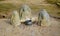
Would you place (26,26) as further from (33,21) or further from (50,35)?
(50,35)

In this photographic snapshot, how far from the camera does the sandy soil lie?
47.6 inches

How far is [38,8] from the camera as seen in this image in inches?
59.1

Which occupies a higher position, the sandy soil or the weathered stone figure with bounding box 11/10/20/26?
the weathered stone figure with bounding box 11/10/20/26

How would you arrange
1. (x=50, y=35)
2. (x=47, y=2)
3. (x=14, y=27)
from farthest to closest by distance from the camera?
(x=47, y=2) < (x=14, y=27) < (x=50, y=35)

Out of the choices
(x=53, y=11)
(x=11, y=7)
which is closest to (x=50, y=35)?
(x=53, y=11)

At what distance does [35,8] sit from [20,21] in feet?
0.79

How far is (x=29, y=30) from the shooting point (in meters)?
1.25

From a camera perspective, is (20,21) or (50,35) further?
Result: (20,21)

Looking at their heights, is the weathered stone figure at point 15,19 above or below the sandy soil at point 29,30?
above

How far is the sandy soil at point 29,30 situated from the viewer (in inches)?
47.6

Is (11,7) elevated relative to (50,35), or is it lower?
elevated

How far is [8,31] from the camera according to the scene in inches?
49.1

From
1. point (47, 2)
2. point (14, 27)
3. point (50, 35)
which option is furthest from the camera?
point (47, 2)

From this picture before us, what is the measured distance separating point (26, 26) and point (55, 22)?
9.7 inches
